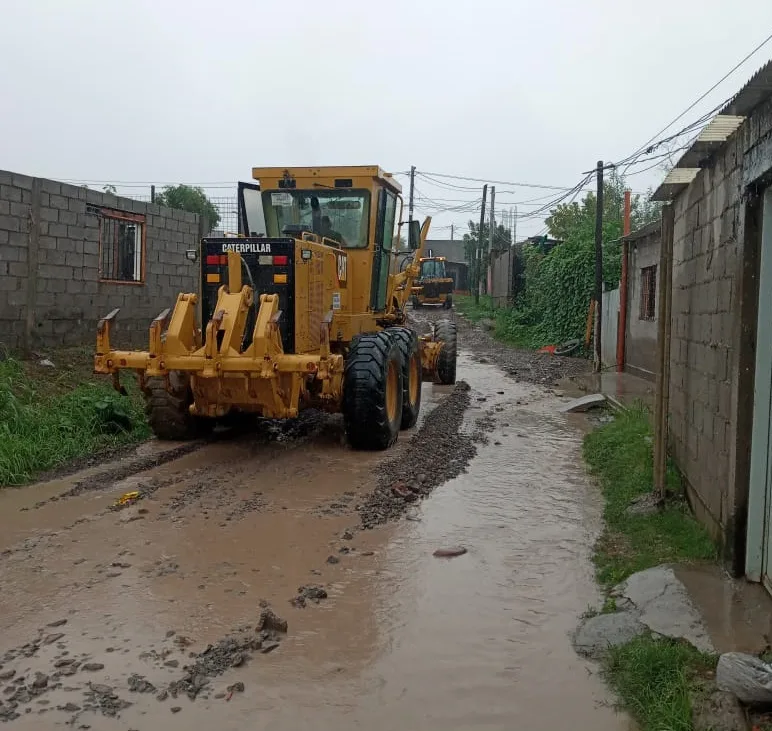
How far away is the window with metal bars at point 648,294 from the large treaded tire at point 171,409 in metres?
9.03

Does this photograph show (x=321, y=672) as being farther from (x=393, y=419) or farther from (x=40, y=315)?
(x=40, y=315)

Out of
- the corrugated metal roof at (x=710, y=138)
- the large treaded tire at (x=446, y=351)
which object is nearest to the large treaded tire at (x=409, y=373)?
the large treaded tire at (x=446, y=351)

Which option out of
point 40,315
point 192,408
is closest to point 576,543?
point 192,408

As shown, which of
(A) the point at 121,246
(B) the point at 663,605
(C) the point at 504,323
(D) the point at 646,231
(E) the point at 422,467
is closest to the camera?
(B) the point at 663,605

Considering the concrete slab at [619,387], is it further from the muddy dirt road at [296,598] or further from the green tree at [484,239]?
the green tree at [484,239]

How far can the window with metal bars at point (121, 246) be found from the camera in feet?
38.4

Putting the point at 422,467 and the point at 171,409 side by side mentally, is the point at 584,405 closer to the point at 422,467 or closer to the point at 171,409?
the point at 422,467

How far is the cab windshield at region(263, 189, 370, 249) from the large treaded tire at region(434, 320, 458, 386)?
180 inches

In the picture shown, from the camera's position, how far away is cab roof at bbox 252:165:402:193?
948cm

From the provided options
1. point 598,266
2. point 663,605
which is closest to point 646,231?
point 598,266

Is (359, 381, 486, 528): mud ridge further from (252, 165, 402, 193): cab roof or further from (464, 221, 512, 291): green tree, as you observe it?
(464, 221, 512, 291): green tree

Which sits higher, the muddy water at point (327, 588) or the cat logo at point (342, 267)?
the cat logo at point (342, 267)

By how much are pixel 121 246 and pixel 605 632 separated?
10261mm

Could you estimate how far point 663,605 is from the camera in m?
4.17
